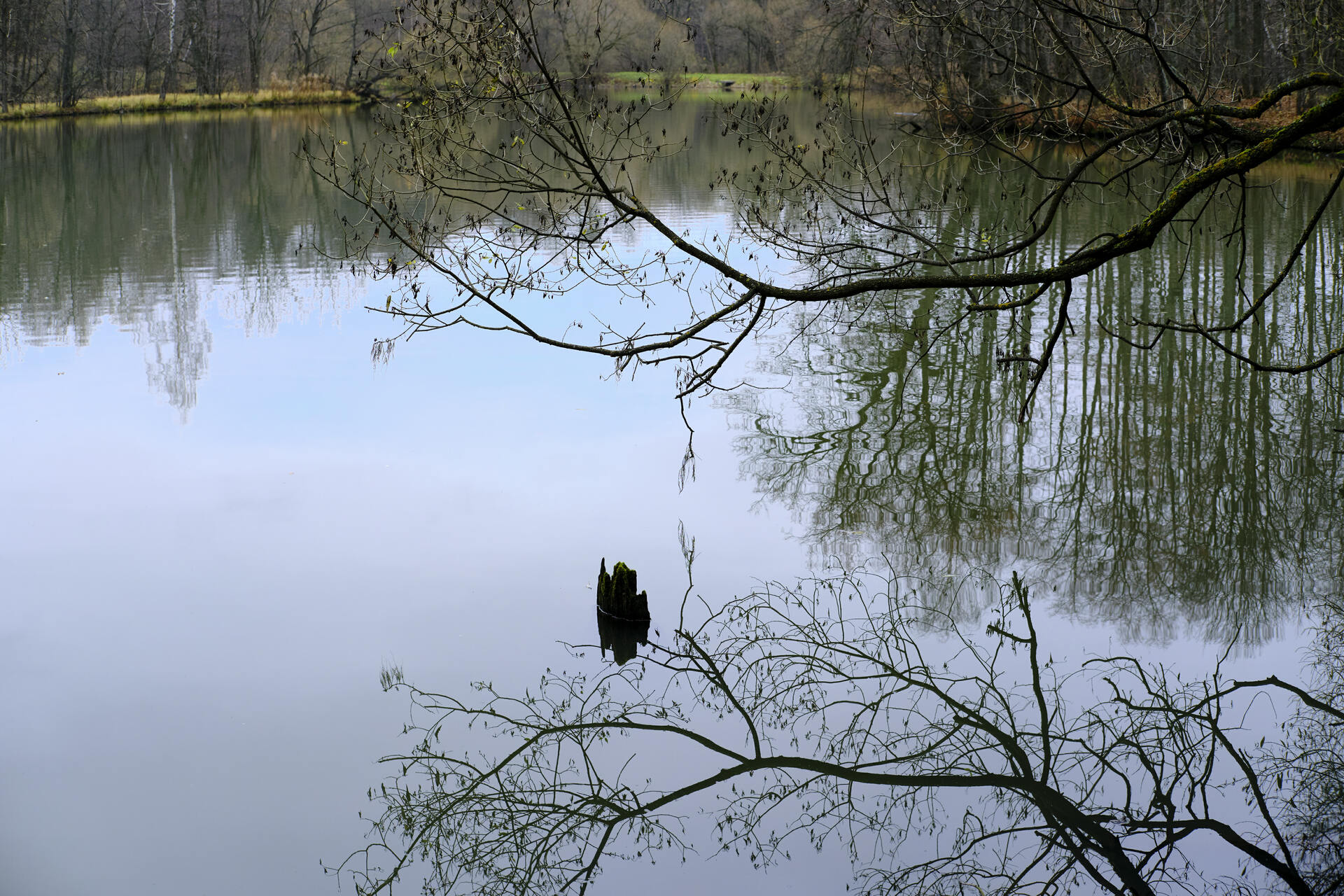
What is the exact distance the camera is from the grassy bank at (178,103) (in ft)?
107

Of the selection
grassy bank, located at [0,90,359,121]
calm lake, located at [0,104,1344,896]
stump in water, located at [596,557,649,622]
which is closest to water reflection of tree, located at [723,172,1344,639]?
calm lake, located at [0,104,1344,896]

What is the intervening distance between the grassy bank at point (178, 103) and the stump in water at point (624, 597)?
94.7 ft

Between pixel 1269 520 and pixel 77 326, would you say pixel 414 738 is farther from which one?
pixel 77 326

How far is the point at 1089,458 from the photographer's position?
27.2 ft

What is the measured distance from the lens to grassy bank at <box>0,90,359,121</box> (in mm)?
32562

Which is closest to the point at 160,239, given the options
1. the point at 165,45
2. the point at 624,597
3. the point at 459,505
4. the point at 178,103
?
the point at 459,505

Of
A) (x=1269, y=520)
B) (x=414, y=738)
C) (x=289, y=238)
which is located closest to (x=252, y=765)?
(x=414, y=738)

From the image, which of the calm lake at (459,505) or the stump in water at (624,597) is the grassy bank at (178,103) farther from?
the stump in water at (624,597)

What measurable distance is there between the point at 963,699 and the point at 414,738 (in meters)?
2.33

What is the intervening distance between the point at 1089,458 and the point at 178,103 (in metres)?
32.9

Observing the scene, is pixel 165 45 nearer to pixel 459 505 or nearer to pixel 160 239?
pixel 160 239

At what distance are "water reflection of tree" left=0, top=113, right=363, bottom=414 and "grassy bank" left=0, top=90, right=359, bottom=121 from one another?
436cm

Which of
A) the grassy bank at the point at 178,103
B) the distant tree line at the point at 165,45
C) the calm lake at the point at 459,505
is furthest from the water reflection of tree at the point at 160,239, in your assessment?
the distant tree line at the point at 165,45

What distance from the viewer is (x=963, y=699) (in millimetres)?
5375
